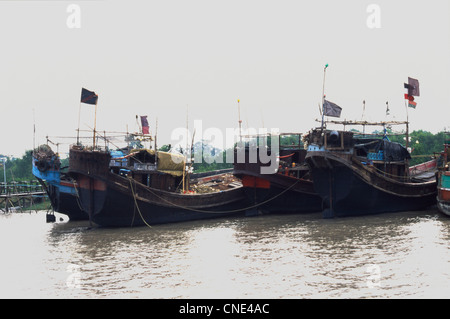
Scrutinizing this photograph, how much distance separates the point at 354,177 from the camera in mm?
23031

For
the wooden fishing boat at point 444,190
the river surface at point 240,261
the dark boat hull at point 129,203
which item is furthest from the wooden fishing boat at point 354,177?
the dark boat hull at point 129,203

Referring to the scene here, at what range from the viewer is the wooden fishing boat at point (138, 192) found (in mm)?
22359

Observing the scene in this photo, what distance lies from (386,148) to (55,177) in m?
18.0

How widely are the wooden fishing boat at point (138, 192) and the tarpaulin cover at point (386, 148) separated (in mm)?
7600

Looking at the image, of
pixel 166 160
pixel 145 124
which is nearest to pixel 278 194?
pixel 166 160

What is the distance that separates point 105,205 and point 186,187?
5.77 metres

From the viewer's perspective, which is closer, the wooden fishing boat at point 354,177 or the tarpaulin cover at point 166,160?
the wooden fishing boat at point 354,177

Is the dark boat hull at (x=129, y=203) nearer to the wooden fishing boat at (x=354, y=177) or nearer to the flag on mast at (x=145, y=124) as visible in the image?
the flag on mast at (x=145, y=124)

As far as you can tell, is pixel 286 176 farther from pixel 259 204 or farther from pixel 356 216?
pixel 356 216

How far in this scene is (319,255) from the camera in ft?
47.6

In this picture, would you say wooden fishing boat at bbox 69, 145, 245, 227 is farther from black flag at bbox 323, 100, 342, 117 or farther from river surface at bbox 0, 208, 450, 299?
black flag at bbox 323, 100, 342, 117

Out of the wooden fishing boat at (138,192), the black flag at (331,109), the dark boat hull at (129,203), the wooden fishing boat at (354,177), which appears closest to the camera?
the wooden fishing boat at (138,192)

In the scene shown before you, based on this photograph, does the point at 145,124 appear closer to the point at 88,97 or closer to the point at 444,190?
the point at 88,97
